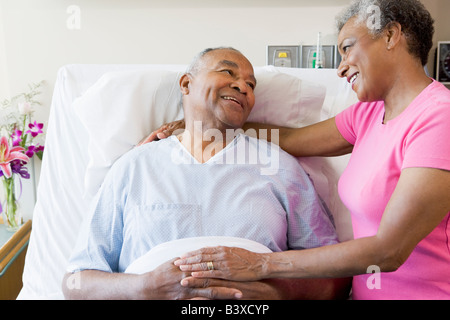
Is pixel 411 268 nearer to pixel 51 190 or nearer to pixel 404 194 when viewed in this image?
pixel 404 194

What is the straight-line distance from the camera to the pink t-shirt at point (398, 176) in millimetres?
895

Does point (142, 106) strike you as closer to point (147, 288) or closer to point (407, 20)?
point (147, 288)

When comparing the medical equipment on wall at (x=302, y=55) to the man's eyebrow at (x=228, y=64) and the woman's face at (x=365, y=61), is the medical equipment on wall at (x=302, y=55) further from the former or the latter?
the woman's face at (x=365, y=61)

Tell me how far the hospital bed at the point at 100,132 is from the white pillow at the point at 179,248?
0.41 metres


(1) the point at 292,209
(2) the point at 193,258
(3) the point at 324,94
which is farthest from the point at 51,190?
(3) the point at 324,94

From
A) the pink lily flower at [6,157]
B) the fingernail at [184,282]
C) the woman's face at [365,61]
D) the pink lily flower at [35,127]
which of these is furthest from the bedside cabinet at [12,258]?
the woman's face at [365,61]

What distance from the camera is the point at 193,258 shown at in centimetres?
102

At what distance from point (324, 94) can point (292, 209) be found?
0.48 m

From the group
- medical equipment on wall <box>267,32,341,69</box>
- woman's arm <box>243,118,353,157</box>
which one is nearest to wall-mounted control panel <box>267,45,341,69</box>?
medical equipment on wall <box>267,32,341,69</box>

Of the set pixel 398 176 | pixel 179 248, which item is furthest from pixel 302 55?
pixel 179 248

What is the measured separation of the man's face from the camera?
49.4 inches

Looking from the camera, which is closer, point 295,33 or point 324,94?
point 324,94

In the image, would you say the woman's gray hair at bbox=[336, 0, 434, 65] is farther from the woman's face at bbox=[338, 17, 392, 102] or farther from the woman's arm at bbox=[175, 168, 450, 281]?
the woman's arm at bbox=[175, 168, 450, 281]

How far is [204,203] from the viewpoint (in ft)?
3.82
